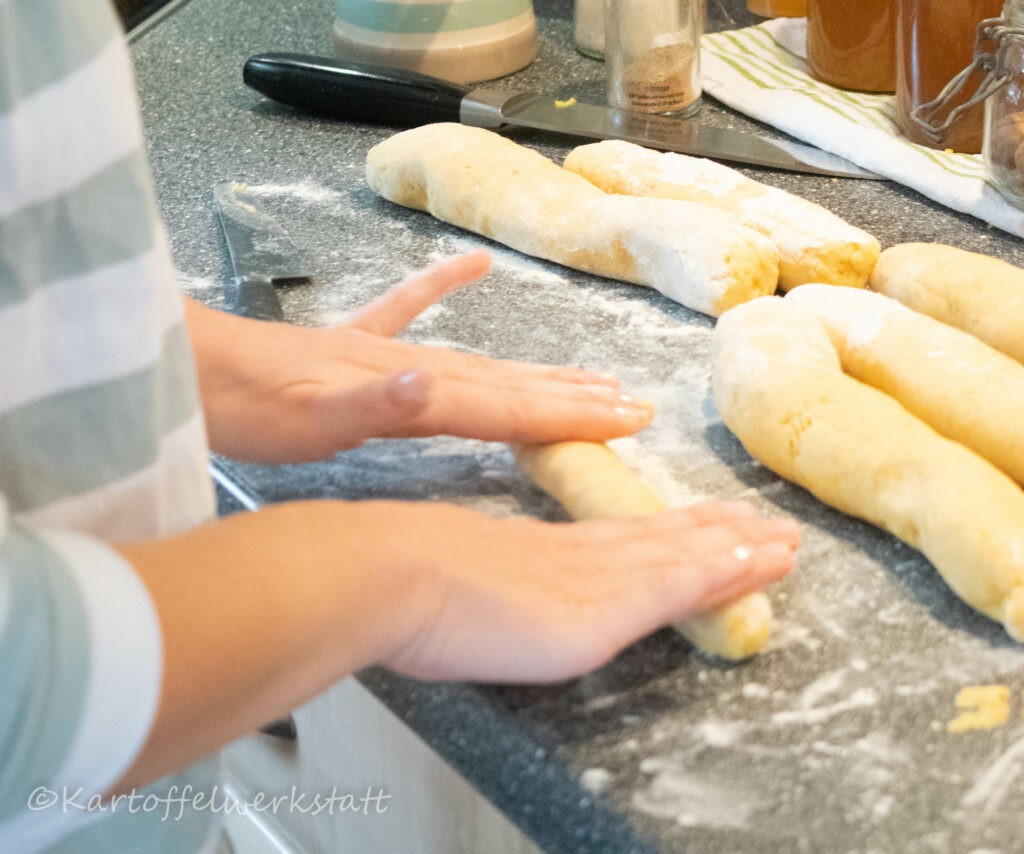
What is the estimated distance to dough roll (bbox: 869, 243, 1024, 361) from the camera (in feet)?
2.76

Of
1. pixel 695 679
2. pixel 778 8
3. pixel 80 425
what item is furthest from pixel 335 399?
pixel 778 8

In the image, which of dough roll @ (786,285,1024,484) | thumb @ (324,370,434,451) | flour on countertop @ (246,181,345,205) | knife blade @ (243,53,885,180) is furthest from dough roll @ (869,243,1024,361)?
flour on countertop @ (246,181,345,205)

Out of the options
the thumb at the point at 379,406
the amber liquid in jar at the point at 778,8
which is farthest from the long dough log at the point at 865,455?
the amber liquid in jar at the point at 778,8

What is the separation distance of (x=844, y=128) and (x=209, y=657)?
3.21ft

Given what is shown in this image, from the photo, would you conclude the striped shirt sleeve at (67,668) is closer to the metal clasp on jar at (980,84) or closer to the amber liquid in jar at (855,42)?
the metal clasp on jar at (980,84)

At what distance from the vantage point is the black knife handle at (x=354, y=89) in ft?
4.34

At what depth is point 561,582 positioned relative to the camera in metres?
0.58

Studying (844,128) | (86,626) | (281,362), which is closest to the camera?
(86,626)

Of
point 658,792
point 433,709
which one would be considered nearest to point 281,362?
point 433,709

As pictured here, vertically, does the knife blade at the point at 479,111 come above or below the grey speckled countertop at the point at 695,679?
above

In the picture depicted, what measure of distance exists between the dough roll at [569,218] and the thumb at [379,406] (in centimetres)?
33

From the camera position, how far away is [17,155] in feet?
1.74

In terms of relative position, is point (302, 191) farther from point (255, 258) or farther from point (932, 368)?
point (932, 368)

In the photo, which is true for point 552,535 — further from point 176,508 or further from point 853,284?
point 853,284
